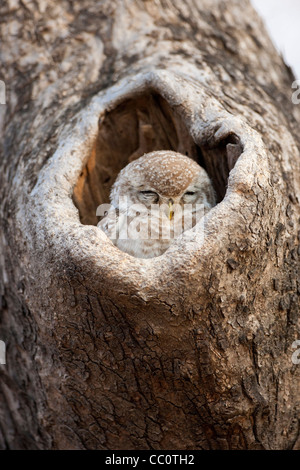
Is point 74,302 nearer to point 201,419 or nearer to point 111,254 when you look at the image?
point 111,254

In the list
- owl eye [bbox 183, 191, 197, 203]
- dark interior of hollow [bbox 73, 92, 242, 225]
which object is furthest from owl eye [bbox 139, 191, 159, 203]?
dark interior of hollow [bbox 73, 92, 242, 225]

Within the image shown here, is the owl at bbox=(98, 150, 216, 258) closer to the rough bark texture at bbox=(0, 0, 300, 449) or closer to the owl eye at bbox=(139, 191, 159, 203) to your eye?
the owl eye at bbox=(139, 191, 159, 203)

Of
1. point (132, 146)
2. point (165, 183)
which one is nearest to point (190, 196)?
point (165, 183)

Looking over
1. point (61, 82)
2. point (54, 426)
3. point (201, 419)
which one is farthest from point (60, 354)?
point (61, 82)

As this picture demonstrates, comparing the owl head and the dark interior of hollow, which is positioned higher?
the dark interior of hollow

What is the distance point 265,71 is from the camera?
9.64 feet

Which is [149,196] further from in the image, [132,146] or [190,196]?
[132,146]

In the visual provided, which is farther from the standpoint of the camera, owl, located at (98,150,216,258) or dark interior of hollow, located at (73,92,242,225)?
dark interior of hollow, located at (73,92,242,225)

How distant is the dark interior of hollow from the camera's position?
256 centimetres

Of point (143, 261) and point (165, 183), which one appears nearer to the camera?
point (143, 261)

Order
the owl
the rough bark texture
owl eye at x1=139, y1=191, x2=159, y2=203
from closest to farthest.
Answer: the rough bark texture → the owl → owl eye at x1=139, y1=191, x2=159, y2=203

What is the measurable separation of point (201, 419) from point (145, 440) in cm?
26

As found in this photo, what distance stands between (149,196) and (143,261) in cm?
69

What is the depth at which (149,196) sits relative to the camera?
2492 millimetres
